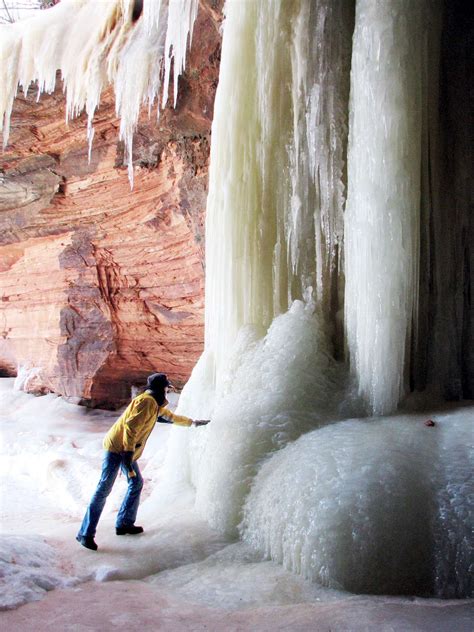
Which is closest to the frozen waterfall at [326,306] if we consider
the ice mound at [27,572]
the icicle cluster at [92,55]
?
the ice mound at [27,572]

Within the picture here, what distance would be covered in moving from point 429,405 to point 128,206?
4189 mm

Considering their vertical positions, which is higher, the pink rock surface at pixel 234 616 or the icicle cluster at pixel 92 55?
the icicle cluster at pixel 92 55

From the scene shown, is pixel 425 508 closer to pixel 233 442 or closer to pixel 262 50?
pixel 233 442

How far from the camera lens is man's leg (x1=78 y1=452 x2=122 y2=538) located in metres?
2.60

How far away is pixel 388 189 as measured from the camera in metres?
2.74

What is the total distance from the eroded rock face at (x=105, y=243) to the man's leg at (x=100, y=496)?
3.22 m

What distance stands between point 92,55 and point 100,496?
3863mm

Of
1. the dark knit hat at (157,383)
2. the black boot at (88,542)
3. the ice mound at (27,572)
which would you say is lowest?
the black boot at (88,542)

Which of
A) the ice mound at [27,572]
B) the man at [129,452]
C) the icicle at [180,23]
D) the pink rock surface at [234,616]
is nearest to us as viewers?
the pink rock surface at [234,616]

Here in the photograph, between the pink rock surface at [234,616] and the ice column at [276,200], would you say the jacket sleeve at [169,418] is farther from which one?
the pink rock surface at [234,616]

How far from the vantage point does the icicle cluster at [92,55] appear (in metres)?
4.42

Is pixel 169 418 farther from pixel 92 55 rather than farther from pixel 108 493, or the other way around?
pixel 92 55

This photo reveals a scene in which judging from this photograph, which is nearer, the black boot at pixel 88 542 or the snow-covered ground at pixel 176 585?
the snow-covered ground at pixel 176 585

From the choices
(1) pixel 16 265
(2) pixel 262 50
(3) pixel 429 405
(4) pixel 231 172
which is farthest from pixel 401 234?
(1) pixel 16 265
